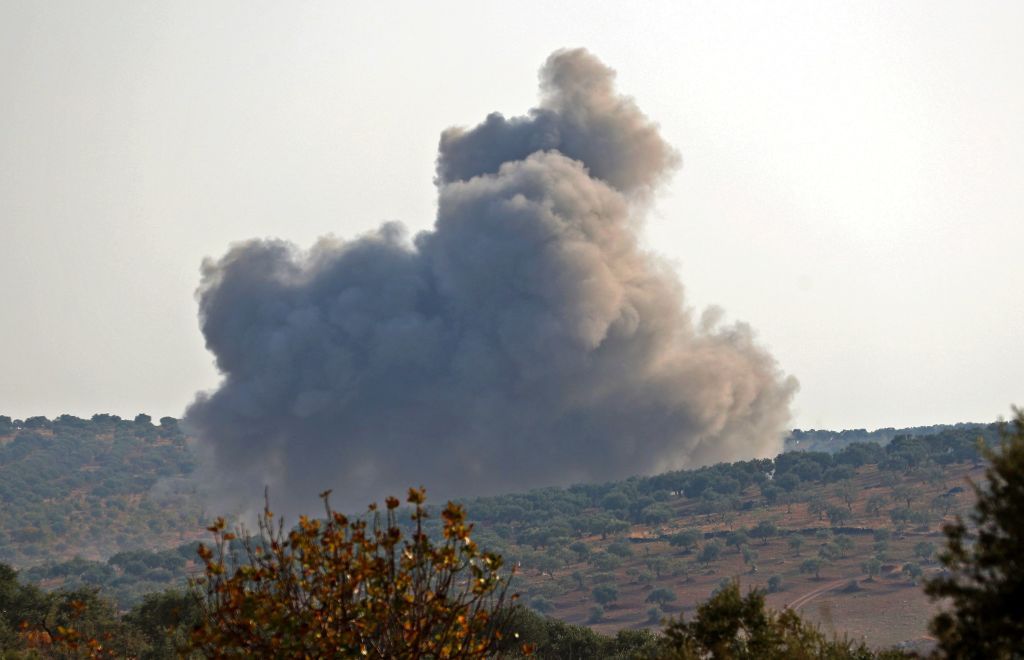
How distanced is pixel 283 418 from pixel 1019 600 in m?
127

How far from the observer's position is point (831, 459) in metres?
122

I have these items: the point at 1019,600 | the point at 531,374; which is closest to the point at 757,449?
the point at 531,374

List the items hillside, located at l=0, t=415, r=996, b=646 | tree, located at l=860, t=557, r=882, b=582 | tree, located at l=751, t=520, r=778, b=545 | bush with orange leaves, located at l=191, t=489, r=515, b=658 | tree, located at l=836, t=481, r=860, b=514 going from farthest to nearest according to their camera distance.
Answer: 1. tree, located at l=836, t=481, r=860, b=514
2. tree, located at l=751, t=520, r=778, b=545
3. tree, located at l=860, t=557, r=882, b=582
4. hillside, located at l=0, t=415, r=996, b=646
5. bush with orange leaves, located at l=191, t=489, r=515, b=658

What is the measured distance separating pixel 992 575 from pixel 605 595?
73138 millimetres

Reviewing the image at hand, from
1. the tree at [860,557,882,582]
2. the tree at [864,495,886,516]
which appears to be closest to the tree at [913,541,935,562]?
the tree at [860,557,882,582]

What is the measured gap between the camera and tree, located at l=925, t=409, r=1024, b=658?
1046 cm

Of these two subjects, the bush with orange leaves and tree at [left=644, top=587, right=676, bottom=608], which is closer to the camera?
the bush with orange leaves

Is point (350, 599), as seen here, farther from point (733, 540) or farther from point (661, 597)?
point (733, 540)

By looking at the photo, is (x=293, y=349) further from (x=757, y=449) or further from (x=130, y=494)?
(x=130, y=494)

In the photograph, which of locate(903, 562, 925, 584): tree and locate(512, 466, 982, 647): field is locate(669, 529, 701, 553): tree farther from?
locate(903, 562, 925, 584): tree

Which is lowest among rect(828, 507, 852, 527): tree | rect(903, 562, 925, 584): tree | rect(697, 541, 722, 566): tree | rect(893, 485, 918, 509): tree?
rect(903, 562, 925, 584): tree

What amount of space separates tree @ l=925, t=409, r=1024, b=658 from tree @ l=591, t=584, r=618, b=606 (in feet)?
237

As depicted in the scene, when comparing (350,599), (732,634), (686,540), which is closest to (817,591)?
(686,540)

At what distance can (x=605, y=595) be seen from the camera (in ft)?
269
